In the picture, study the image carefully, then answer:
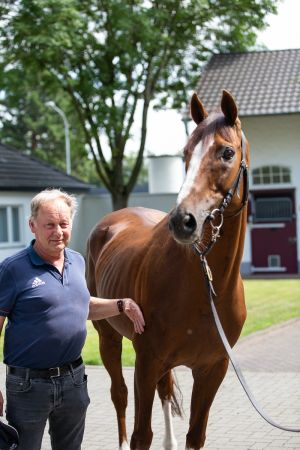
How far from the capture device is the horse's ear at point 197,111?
407 cm

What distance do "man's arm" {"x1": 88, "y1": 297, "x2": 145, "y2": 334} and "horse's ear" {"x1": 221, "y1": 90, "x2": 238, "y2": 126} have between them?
3.76 feet

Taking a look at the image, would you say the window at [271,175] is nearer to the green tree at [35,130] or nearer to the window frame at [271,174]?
the window frame at [271,174]

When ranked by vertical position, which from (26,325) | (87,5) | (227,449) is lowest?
(227,449)

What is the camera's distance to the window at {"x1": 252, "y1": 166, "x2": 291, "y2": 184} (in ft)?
74.7

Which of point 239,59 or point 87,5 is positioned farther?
point 239,59

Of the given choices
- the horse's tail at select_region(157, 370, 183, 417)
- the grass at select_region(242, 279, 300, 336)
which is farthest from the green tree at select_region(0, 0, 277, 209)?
the horse's tail at select_region(157, 370, 183, 417)

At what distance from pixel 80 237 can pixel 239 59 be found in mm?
9734

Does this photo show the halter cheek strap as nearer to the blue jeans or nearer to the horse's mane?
the horse's mane

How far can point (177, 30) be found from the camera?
74.8 ft

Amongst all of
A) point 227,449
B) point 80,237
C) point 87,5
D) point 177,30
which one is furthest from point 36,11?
point 227,449

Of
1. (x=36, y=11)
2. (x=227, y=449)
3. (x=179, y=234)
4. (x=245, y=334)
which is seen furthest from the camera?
(x=36, y=11)

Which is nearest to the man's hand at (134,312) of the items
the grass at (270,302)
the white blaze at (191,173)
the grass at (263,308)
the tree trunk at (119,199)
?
the white blaze at (191,173)

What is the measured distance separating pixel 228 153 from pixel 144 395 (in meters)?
1.55

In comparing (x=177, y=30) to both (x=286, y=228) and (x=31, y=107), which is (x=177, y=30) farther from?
(x=31, y=107)
